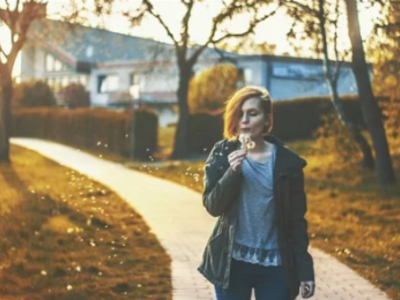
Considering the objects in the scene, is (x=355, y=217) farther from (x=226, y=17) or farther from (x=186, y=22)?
(x=186, y=22)

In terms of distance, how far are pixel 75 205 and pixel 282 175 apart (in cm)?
1059

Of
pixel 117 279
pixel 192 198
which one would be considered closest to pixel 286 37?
pixel 192 198

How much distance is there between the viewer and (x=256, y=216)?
365 cm

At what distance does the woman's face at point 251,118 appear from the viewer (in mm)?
3701

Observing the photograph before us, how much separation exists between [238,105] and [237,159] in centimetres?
31

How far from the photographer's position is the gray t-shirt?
11.9 ft

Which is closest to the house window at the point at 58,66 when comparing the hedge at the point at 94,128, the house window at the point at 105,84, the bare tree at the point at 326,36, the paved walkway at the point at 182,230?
the house window at the point at 105,84

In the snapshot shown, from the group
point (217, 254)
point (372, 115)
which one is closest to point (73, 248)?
point (217, 254)

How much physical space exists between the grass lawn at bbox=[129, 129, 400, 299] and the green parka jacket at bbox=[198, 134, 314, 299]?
4.23 metres

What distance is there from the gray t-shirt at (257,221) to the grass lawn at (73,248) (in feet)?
12.6

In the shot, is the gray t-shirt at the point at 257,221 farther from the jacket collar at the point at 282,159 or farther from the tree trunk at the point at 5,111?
the tree trunk at the point at 5,111

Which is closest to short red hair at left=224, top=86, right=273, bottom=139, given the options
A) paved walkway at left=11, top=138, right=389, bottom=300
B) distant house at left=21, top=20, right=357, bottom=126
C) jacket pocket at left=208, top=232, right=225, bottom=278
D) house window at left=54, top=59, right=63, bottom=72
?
jacket pocket at left=208, top=232, right=225, bottom=278

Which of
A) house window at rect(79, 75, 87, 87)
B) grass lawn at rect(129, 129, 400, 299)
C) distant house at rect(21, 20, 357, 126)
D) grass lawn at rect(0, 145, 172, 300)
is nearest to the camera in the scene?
grass lawn at rect(0, 145, 172, 300)

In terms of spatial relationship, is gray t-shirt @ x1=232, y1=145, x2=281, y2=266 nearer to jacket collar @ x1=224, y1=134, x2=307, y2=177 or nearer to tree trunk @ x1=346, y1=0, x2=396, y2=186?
jacket collar @ x1=224, y1=134, x2=307, y2=177
